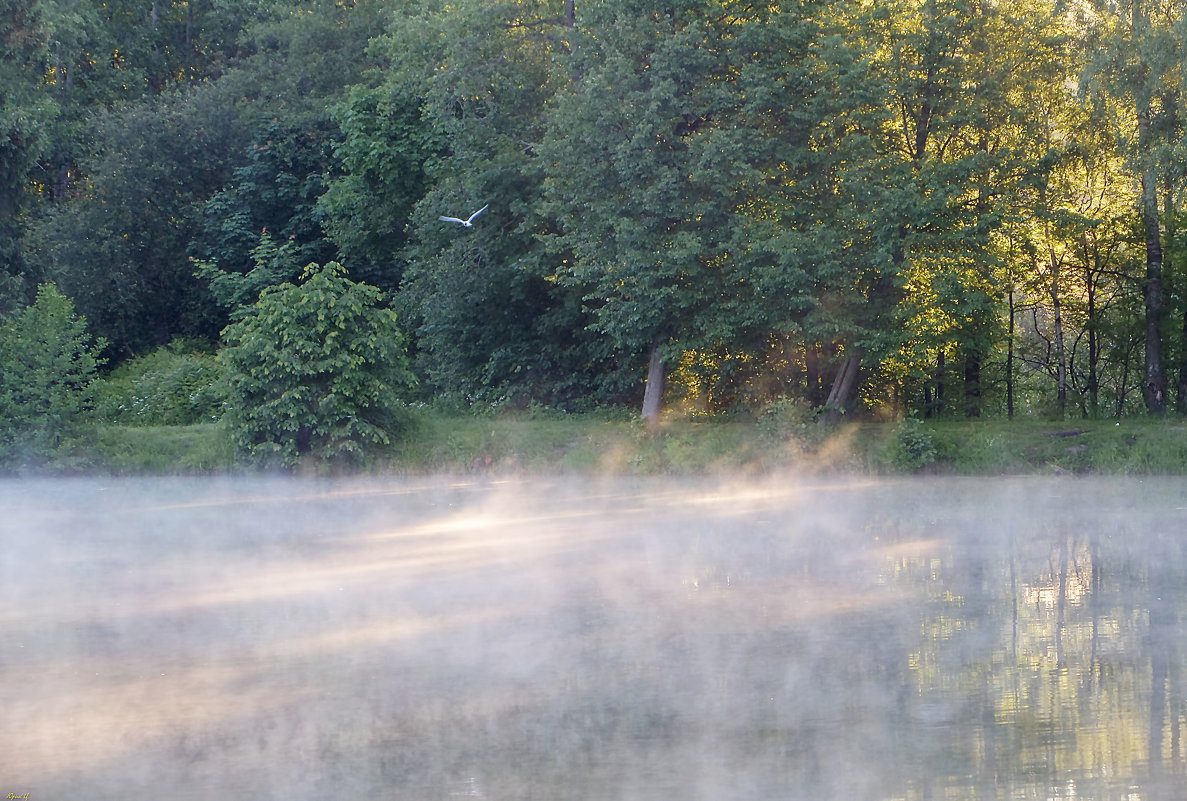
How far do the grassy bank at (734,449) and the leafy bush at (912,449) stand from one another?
17mm

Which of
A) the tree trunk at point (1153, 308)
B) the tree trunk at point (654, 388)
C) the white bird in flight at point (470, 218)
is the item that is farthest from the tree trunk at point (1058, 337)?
the white bird in flight at point (470, 218)

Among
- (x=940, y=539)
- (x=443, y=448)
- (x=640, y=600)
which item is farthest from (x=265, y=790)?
(x=443, y=448)

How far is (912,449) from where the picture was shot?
74.0 ft

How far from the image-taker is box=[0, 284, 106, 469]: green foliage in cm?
2283

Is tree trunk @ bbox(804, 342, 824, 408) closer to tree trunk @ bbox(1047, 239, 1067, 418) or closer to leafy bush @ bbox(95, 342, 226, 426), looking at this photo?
tree trunk @ bbox(1047, 239, 1067, 418)

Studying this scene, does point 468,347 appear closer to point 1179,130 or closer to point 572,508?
point 572,508

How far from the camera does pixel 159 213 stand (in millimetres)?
40625

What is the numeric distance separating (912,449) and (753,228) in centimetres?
472

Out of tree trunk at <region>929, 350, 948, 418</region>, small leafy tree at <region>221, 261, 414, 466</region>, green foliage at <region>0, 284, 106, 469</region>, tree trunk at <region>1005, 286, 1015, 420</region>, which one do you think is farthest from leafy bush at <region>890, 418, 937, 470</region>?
green foliage at <region>0, 284, 106, 469</region>

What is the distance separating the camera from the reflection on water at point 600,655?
24.4 feet

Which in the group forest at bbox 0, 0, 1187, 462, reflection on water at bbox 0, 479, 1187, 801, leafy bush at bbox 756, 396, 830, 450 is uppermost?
forest at bbox 0, 0, 1187, 462

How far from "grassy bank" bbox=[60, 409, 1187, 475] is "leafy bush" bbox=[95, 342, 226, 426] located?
270cm

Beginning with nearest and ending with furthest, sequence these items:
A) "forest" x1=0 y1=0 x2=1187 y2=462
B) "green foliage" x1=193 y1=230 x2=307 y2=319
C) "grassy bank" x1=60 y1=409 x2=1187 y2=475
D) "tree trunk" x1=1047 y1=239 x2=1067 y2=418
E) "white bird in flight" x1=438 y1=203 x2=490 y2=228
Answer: "grassy bank" x1=60 y1=409 x2=1187 y2=475, "forest" x1=0 y1=0 x2=1187 y2=462, "white bird in flight" x1=438 y1=203 x2=490 y2=228, "tree trunk" x1=1047 y1=239 x2=1067 y2=418, "green foliage" x1=193 y1=230 x2=307 y2=319

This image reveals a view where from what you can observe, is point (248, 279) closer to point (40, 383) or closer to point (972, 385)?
point (40, 383)
